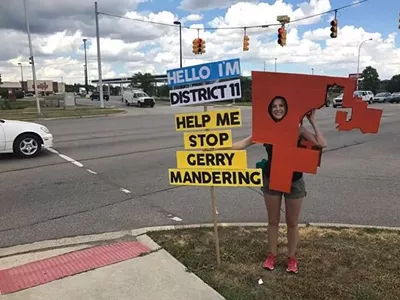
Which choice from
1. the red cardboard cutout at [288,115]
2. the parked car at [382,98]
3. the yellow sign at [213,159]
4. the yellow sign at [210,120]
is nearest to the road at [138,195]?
the yellow sign at [213,159]

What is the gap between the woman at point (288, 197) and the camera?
11.3 ft

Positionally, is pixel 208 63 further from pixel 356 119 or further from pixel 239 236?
pixel 239 236

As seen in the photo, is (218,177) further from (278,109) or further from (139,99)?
(139,99)

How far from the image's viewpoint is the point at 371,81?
3553 inches

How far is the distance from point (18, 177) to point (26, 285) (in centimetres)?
490

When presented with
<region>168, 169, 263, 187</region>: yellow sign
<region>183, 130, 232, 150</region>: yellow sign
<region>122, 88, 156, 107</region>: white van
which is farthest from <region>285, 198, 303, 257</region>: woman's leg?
<region>122, 88, 156, 107</region>: white van

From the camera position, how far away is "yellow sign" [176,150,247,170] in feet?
11.8

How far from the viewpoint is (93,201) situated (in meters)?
6.17

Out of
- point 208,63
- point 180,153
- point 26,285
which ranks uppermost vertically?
point 208,63

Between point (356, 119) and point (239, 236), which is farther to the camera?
point (239, 236)

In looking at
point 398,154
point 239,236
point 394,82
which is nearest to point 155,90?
point 394,82

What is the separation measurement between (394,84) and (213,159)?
97827mm

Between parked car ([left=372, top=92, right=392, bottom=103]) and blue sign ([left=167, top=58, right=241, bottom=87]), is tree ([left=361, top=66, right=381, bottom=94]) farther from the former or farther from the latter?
blue sign ([left=167, top=58, right=241, bottom=87])

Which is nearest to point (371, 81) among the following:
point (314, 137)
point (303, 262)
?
point (303, 262)
